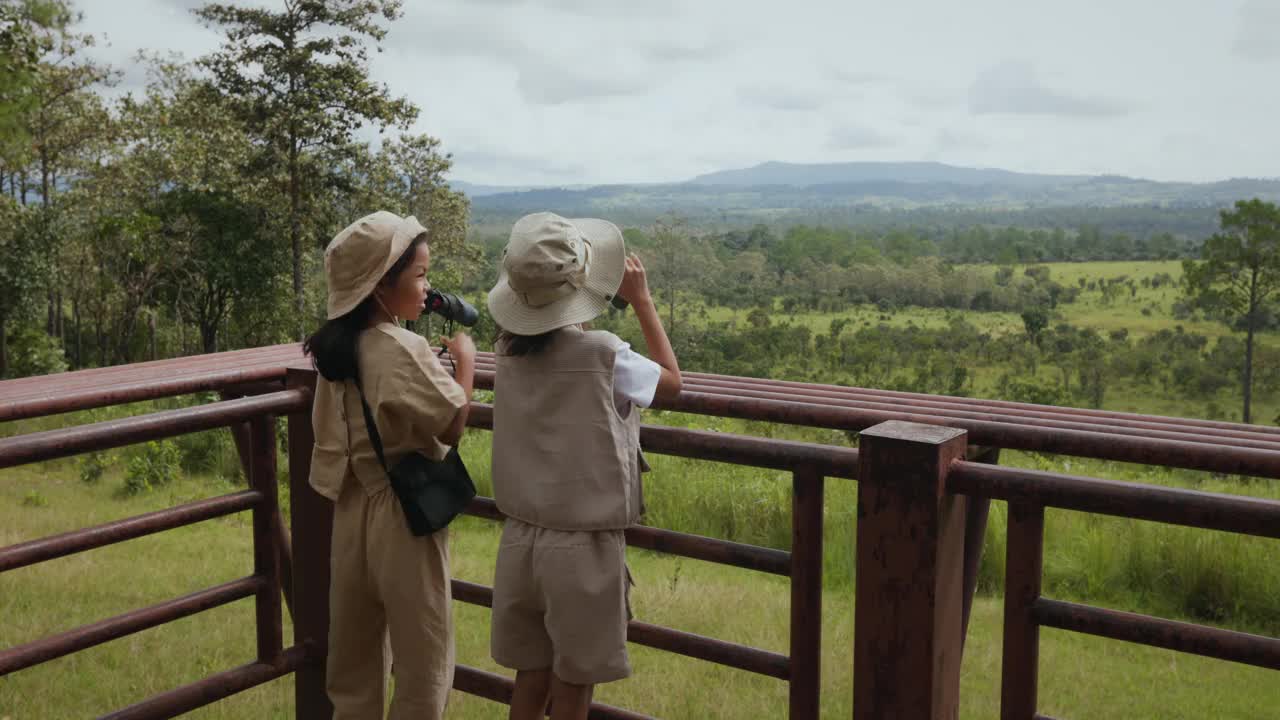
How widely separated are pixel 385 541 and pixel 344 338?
37 cm

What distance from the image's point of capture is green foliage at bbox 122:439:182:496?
24.7 ft

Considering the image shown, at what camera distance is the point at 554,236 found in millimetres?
1829

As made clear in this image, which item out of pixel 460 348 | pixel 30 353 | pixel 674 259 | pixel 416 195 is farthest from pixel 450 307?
pixel 674 259

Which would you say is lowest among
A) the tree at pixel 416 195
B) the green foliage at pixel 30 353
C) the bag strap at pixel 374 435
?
the green foliage at pixel 30 353

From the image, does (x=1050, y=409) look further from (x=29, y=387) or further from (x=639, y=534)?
(x=29, y=387)

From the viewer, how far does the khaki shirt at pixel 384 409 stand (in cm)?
187

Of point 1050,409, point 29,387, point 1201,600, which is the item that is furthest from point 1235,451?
point 1201,600

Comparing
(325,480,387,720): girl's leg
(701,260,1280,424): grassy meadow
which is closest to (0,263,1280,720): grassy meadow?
(325,480,387,720): girl's leg

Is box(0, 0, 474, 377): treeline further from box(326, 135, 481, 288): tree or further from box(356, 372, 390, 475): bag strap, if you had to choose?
box(356, 372, 390, 475): bag strap

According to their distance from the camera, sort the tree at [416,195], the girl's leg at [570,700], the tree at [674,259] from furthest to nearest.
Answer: the tree at [674,259] → the tree at [416,195] → the girl's leg at [570,700]

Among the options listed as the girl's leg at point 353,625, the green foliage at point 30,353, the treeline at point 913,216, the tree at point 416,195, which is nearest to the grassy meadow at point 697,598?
the girl's leg at point 353,625

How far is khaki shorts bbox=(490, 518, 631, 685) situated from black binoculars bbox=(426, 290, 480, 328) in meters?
0.48

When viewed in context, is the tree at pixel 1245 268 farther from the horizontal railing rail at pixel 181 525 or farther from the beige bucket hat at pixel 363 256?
the beige bucket hat at pixel 363 256

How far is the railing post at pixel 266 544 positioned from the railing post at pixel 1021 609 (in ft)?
4.74
